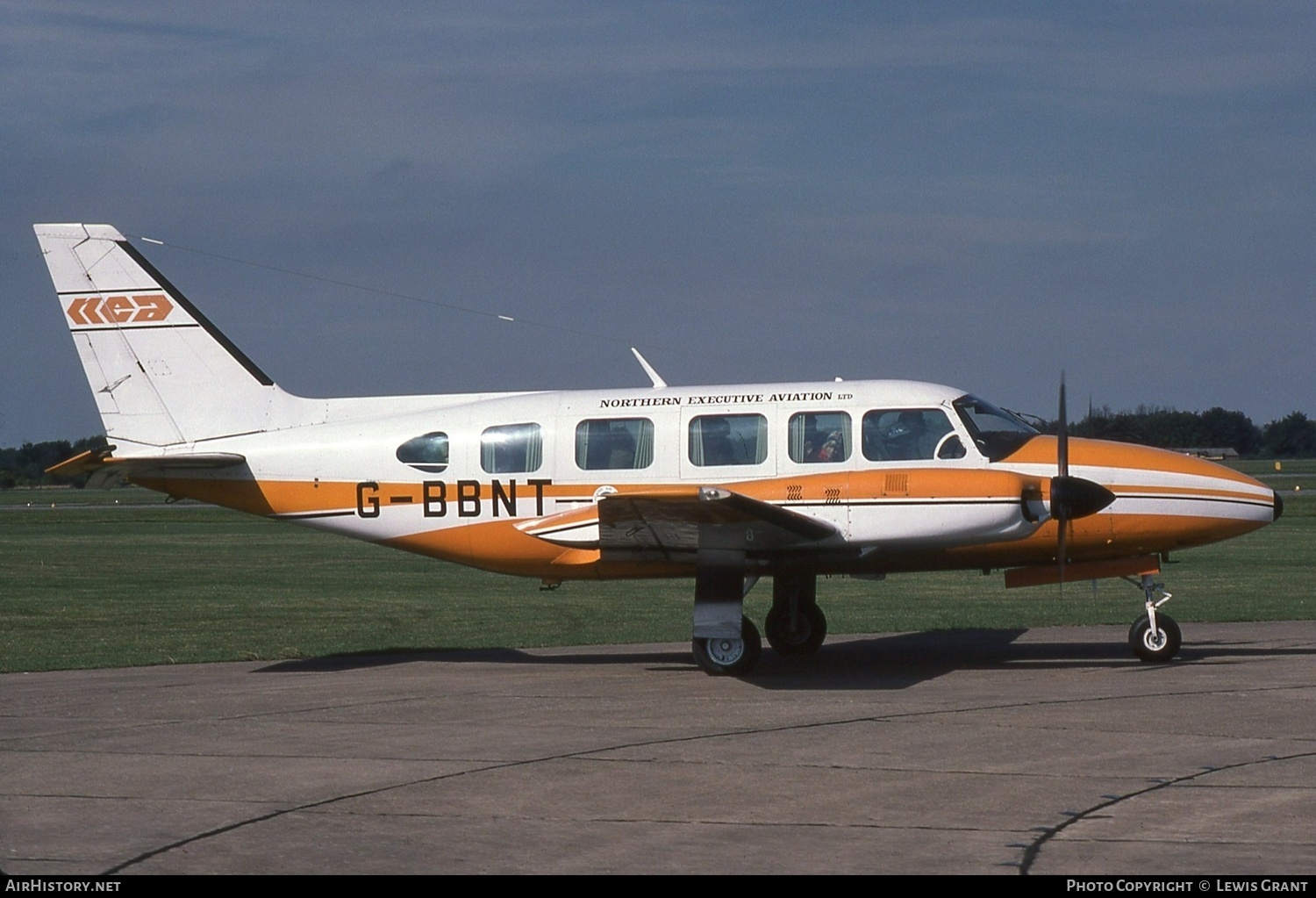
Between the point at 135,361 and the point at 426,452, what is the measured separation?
389 cm

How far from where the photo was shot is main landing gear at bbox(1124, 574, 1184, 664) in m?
15.0

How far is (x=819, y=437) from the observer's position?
50.0 feet

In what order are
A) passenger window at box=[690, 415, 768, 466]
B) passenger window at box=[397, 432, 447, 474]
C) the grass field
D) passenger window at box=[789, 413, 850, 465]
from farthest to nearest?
the grass field → passenger window at box=[397, 432, 447, 474] → passenger window at box=[690, 415, 768, 466] → passenger window at box=[789, 413, 850, 465]

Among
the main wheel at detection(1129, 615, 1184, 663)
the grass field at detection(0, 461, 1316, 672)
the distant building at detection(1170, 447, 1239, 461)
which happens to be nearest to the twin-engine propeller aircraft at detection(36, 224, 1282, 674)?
the main wheel at detection(1129, 615, 1184, 663)

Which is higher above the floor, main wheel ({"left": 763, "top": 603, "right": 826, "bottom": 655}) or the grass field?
main wheel ({"left": 763, "top": 603, "right": 826, "bottom": 655})

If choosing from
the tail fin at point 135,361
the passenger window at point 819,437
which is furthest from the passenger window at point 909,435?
the tail fin at point 135,361

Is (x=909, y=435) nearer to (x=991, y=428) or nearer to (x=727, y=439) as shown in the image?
(x=991, y=428)

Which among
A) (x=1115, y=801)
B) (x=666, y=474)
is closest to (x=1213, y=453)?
(x=666, y=474)

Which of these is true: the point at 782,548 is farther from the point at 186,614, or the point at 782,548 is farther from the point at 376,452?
the point at 186,614

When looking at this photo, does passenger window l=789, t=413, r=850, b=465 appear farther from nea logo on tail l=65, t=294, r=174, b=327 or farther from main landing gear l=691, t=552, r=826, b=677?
nea logo on tail l=65, t=294, r=174, b=327

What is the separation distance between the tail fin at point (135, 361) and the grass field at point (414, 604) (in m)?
2.95

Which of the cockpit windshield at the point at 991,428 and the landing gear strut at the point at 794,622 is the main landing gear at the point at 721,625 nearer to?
the landing gear strut at the point at 794,622

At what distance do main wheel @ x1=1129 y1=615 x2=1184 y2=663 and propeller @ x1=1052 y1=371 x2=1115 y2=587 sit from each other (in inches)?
53.5

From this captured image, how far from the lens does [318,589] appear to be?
3022cm
